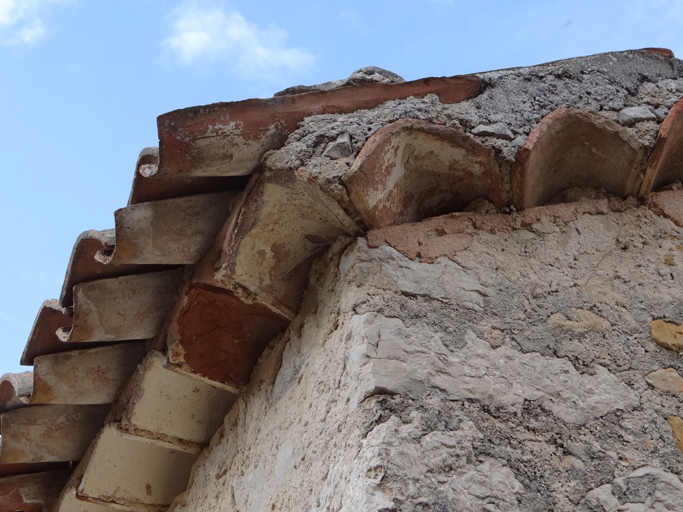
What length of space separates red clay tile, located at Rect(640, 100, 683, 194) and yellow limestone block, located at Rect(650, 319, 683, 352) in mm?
409

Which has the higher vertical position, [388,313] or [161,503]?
[388,313]

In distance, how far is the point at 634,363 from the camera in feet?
5.18

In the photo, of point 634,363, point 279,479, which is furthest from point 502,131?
point 279,479

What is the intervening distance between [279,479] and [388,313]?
1.46 ft

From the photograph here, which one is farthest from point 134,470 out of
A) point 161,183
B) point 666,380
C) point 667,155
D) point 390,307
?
point 667,155

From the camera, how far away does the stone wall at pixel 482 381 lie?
1325mm

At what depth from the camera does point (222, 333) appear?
74.5 inches

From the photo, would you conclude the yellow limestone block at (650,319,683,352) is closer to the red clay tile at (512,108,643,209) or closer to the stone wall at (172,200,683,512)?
the stone wall at (172,200,683,512)

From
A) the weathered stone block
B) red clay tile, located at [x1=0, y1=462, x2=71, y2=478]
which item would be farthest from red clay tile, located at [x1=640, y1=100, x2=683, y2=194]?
red clay tile, located at [x1=0, y1=462, x2=71, y2=478]

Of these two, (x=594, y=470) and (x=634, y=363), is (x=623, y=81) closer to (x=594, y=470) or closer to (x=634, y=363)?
(x=634, y=363)

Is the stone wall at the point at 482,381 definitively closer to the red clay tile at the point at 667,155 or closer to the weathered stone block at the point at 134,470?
the red clay tile at the point at 667,155

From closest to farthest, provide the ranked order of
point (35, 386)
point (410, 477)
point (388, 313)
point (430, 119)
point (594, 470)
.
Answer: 1. point (410, 477)
2. point (594, 470)
3. point (388, 313)
4. point (430, 119)
5. point (35, 386)

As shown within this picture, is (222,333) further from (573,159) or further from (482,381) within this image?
(573,159)

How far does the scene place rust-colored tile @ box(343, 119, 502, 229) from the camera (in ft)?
5.36
